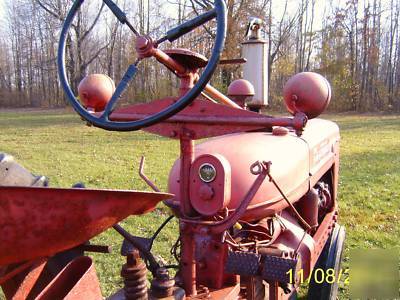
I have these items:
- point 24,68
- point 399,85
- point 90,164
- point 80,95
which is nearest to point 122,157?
point 90,164

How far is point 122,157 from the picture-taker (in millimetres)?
9352

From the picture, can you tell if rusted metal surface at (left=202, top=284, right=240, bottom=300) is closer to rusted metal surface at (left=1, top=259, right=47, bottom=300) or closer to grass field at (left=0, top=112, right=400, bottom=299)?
rusted metal surface at (left=1, top=259, right=47, bottom=300)

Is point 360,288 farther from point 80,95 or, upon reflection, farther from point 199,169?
point 80,95

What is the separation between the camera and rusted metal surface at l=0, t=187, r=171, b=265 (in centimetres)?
92

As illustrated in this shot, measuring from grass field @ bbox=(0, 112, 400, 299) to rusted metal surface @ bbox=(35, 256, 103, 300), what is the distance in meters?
2.10

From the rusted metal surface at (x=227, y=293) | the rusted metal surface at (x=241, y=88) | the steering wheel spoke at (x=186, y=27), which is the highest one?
the steering wheel spoke at (x=186, y=27)

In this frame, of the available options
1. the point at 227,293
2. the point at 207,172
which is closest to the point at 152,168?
the point at 227,293

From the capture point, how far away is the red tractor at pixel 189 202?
98 cm

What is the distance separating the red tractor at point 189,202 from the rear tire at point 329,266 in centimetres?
52

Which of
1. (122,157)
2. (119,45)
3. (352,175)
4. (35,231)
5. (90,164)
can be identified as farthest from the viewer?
(119,45)

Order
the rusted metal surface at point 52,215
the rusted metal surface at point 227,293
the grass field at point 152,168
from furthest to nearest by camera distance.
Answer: the grass field at point 152,168
the rusted metal surface at point 227,293
the rusted metal surface at point 52,215

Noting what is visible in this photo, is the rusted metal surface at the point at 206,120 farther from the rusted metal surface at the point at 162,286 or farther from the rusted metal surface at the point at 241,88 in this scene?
the rusted metal surface at the point at 241,88

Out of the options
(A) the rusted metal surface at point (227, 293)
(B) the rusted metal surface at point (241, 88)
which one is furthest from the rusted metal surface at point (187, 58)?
(B) the rusted metal surface at point (241, 88)

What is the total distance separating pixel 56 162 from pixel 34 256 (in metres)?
8.05
